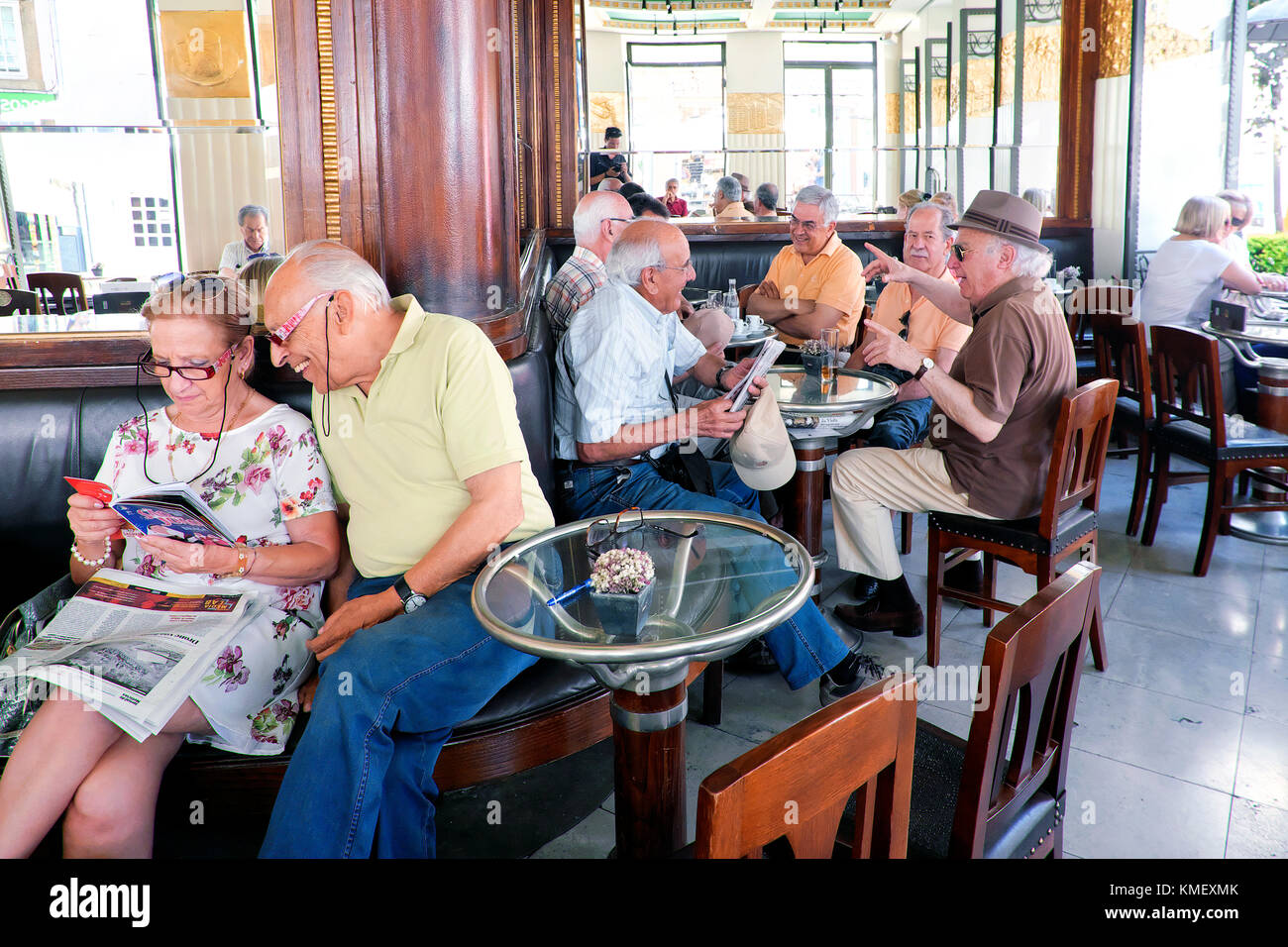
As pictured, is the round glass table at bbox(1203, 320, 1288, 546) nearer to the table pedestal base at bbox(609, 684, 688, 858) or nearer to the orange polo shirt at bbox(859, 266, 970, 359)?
the orange polo shirt at bbox(859, 266, 970, 359)

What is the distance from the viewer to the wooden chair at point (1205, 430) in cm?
348

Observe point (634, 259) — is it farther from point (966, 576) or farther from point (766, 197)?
point (766, 197)

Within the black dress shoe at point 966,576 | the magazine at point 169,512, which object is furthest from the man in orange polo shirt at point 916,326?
the magazine at point 169,512

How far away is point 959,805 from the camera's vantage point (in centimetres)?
124

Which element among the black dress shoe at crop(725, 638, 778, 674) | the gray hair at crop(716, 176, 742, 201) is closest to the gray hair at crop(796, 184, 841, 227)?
the black dress shoe at crop(725, 638, 778, 674)

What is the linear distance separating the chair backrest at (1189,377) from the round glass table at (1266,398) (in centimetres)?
41

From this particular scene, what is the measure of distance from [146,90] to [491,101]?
1279mm

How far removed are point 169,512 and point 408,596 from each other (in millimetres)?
485

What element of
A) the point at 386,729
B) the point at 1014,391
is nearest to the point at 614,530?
the point at 386,729

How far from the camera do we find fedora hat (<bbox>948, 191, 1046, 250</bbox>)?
9.10 feet

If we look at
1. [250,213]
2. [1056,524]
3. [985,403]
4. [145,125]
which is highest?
[145,125]

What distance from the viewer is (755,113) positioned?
16109 millimetres
